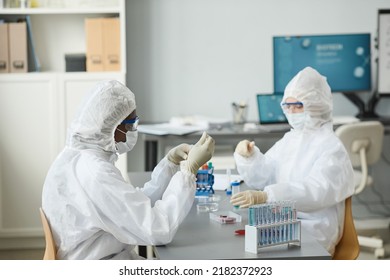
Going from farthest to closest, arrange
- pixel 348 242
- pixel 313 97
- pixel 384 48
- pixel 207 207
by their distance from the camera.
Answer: pixel 384 48 < pixel 313 97 < pixel 348 242 < pixel 207 207

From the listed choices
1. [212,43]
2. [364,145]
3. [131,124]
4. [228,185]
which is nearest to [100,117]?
[131,124]

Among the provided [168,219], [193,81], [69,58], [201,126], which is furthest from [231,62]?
[168,219]

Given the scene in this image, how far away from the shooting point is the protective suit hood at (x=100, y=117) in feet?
6.53

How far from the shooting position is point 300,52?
4121 mm

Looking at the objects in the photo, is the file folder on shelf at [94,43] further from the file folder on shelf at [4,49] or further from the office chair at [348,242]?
the office chair at [348,242]

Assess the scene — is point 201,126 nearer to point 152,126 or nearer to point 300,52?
point 152,126

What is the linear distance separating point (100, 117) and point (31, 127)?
203 centimetres

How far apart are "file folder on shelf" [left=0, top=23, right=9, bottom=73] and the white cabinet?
0.15ft

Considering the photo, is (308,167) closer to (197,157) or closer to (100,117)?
(197,157)

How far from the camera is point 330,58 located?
415 cm

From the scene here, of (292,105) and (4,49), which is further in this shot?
(4,49)

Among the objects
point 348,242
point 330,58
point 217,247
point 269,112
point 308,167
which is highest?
point 330,58

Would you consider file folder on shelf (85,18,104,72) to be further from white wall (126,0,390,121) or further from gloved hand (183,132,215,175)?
gloved hand (183,132,215,175)
